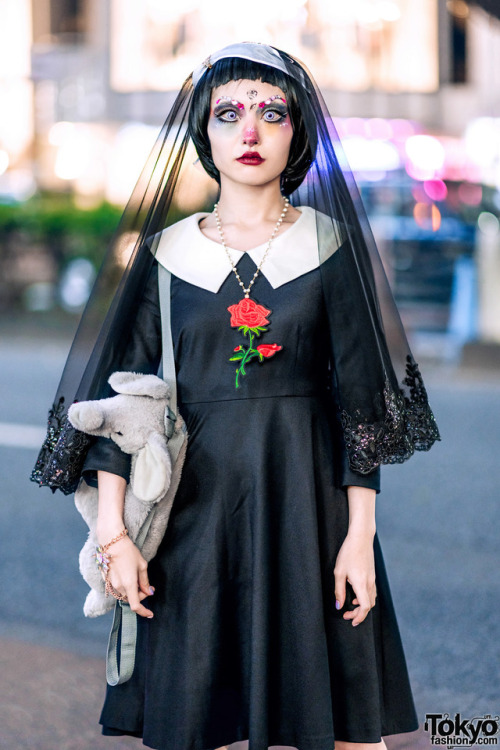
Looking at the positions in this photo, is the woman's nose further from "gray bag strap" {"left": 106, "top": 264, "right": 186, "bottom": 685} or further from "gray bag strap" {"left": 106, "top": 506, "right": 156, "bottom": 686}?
"gray bag strap" {"left": 106, "top": 506, "right": 156, "bottom": 686}

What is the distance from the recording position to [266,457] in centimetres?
233

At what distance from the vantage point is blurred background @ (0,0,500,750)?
410 centimetres

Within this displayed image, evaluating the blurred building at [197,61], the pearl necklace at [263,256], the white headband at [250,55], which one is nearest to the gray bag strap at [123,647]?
A: the pearl necklace at [263,256]

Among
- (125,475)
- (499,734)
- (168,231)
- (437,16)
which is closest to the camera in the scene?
(125,475)

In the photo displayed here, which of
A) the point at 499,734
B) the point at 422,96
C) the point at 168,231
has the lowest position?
the point at 499,734

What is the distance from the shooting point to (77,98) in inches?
1282

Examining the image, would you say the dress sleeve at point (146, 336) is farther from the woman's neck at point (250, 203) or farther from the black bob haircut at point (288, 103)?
the black bob haircut at point (288, 103)

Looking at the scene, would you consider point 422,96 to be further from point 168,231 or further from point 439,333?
point 168,231

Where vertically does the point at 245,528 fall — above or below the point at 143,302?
below

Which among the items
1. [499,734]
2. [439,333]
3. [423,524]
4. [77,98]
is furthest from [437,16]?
[499,734]

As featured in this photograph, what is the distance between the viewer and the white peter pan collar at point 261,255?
234 centimetres

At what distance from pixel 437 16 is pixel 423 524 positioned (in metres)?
28.0

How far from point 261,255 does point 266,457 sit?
488mm

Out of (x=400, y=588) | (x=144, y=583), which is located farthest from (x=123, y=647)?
(x=400, y=588)
